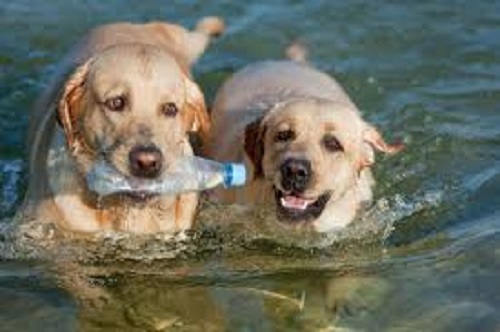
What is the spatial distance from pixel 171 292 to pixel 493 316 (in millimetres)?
1631

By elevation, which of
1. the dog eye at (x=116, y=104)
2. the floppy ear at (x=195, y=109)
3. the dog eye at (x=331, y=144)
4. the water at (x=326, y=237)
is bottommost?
the water at (x=326, y=237)

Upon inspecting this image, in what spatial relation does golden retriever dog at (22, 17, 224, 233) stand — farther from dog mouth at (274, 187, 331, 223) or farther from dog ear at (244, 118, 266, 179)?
dog mouth at (274, 187, 331, 223)

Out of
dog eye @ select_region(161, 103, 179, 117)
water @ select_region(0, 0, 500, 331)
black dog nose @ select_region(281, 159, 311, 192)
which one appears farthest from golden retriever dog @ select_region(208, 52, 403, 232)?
dog eye @ select_region(161, 103, 179, 117)

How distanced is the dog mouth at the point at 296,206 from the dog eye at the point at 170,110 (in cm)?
76

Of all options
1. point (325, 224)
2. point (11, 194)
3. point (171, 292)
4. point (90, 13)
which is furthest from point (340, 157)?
point (90, 13)

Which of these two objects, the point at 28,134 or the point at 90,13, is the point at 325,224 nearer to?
the point at 28,134

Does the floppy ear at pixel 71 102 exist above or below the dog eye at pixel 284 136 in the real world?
above

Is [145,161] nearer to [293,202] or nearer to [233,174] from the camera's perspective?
[233,174]

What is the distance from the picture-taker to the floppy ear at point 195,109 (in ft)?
21.1

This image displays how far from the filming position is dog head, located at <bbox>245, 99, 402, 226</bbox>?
6.36 m

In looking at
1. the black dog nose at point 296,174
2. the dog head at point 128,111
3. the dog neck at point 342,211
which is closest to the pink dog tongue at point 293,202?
the black dog nose at point 296,174

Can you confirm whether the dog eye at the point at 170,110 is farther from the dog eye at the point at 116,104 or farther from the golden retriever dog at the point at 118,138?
the dog eye at the point at 116,104

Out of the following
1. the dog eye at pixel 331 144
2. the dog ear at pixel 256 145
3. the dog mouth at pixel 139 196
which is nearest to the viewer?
the dog mouth at pixel 139 196

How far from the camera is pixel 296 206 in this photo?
6.46 metres
